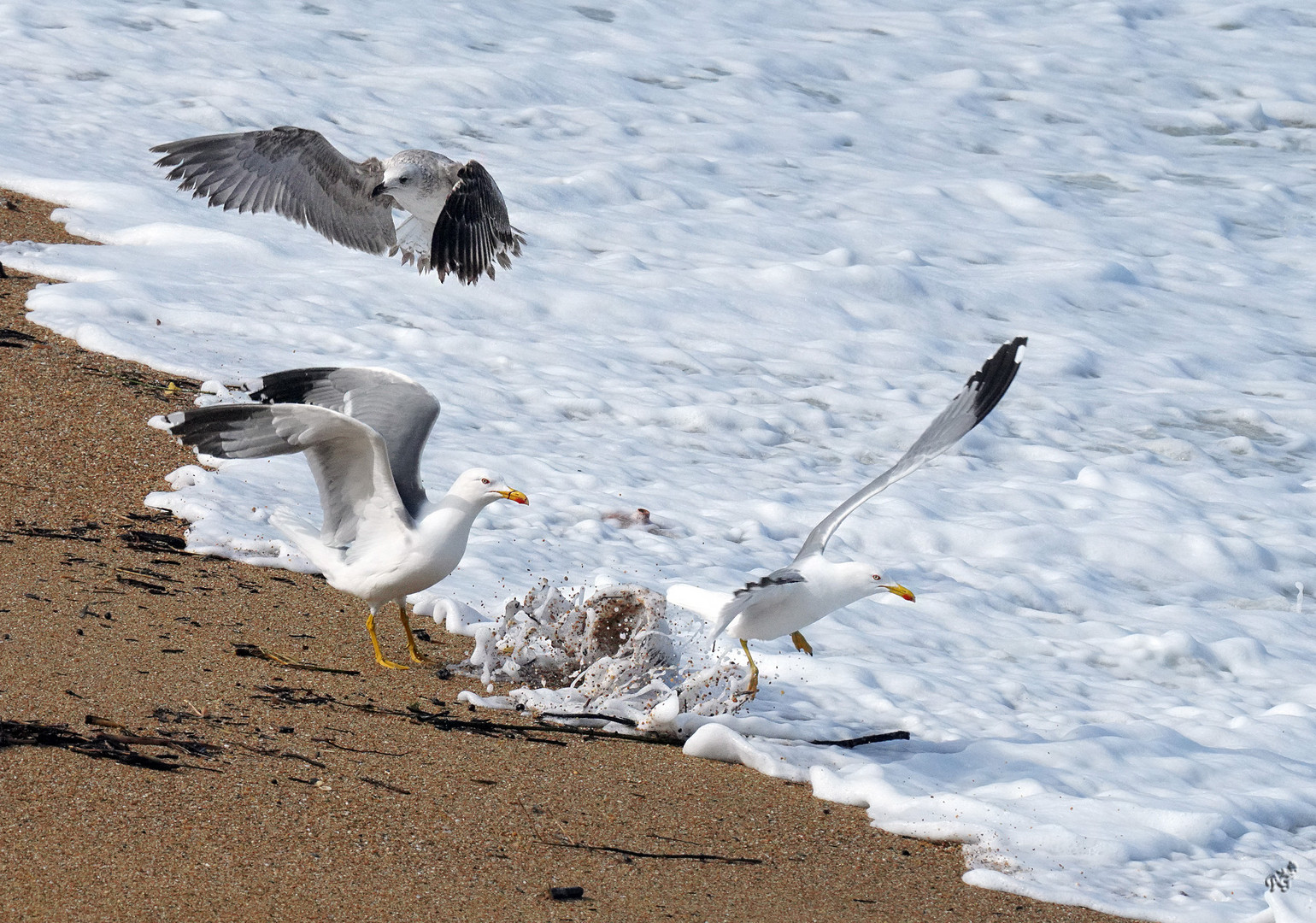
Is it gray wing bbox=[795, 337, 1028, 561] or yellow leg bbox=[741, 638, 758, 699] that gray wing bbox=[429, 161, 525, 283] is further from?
yellow leg bbox=[741, 638, 758, 699]

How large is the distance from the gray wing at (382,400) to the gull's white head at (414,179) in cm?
215

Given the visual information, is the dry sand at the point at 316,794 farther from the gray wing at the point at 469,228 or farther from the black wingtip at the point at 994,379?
the gray wing at the point at 469,228

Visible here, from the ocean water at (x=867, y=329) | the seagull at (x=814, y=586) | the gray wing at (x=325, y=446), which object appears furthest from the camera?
the ocean water at (x=867, y=329)

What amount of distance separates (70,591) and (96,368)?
2370 millimetres

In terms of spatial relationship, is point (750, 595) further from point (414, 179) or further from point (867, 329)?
point (867, 329)

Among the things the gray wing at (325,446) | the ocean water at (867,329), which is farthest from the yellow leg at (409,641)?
the ocean water at (867,329)

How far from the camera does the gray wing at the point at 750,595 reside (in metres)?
4.53

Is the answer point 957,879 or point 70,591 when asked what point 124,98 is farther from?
point 957,879

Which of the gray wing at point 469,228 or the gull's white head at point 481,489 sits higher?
the gray wing at point 469,228

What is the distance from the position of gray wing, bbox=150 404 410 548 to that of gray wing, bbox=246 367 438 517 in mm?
Answer: 168

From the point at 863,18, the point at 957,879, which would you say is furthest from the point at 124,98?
the point at 957,879

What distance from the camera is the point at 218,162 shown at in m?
7.24

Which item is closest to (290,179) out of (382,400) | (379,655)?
(382,400)

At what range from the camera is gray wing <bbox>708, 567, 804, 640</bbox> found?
453cm
